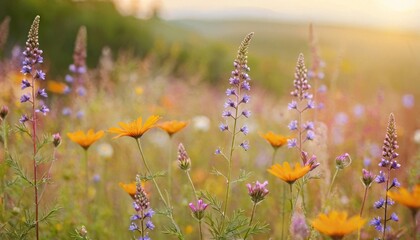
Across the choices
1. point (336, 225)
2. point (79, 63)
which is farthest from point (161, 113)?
point (336, 225)

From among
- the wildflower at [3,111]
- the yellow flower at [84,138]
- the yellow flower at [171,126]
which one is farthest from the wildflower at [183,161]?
the wildflower at [3,111]

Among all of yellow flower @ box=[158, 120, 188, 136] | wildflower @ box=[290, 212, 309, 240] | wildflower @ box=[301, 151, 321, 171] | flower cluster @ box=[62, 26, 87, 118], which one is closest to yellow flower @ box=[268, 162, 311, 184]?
wildflower @ box=[301, 151, 321, 171]

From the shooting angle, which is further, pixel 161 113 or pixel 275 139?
pixel 161 113

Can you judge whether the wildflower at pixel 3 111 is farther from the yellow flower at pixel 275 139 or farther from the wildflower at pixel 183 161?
the yellow flower at pixel 275 139

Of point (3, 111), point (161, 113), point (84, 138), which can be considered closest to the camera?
point (3, 111)

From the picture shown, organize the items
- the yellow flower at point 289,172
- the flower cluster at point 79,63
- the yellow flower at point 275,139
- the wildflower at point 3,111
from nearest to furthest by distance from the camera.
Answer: the yellow flower at point 289,172 < the wildflower at point 3,111 < the yellow flower at point 275,139 < the flower cluster at point 79,63

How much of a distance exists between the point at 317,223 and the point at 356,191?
2449mm

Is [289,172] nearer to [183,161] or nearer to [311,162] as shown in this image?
[311,162]

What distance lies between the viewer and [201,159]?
5559 millimetres

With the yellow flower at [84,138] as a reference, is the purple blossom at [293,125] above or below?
above

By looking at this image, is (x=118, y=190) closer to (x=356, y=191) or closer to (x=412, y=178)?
(x=356, y=191)

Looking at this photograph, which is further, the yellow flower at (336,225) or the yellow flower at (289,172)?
the yellow flower at (289,172)

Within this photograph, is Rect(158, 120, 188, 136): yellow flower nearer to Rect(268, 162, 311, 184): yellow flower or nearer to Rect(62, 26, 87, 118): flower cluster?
Rect(268, 162, 311, 184): yellow flower

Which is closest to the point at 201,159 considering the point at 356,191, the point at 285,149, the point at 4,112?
the point at 285,149
